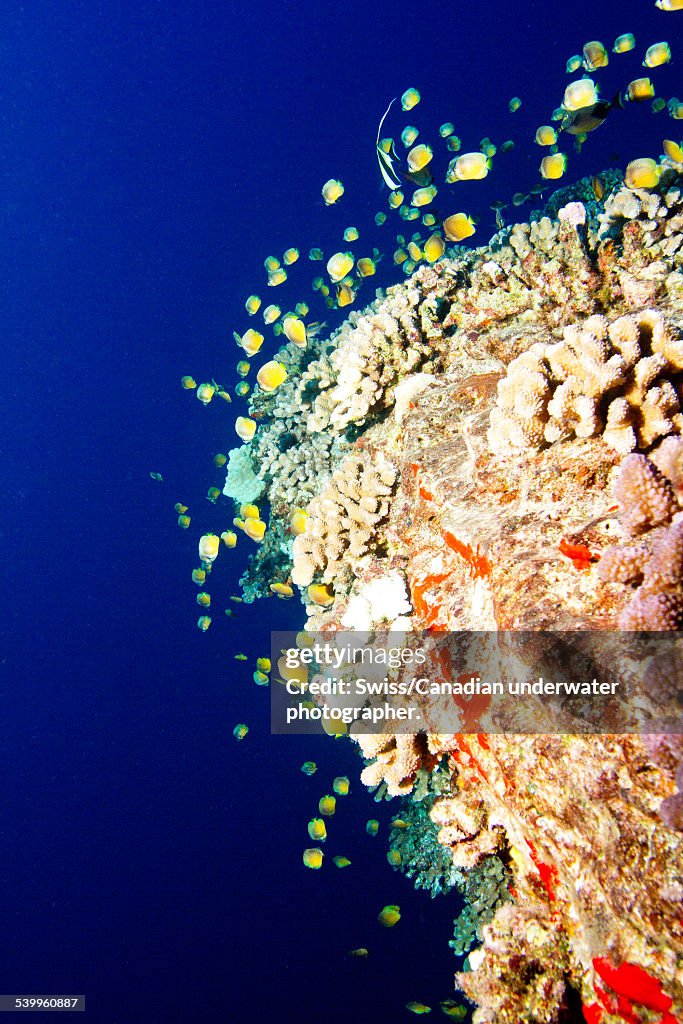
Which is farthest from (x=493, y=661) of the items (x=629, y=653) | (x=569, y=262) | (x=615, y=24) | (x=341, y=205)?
(x=615, y=24)

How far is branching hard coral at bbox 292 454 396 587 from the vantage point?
4.28 metres

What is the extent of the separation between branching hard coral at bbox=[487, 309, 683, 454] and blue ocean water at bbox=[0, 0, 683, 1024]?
58.7 ft

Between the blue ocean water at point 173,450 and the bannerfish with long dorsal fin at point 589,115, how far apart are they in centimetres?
1684

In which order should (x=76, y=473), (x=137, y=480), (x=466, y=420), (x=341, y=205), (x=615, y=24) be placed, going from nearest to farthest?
(x=466, y=420)
(x=137, y=480)
(x=76, y=473)
(x=341, y=205)
(x=615, y=24)

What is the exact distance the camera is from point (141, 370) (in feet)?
160

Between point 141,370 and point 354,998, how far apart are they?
47417 mm

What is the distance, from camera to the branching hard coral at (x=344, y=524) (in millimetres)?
4281

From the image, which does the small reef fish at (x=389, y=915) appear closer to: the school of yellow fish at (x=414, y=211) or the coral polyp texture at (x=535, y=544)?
the school of yellow fish at (x=414, y=211)

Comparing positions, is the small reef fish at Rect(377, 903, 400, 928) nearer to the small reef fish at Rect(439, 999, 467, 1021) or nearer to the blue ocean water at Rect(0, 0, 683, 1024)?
the small reef fish at Rect(439, 999, 467, 1021)

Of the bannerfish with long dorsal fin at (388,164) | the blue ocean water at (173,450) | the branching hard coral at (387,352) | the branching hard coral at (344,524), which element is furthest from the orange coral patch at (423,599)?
the blue ocean water at (173,450)

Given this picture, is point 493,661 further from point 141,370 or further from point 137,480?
point 141,370

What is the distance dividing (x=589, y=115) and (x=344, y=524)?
17.3ft

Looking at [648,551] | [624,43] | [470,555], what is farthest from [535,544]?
[624,43]

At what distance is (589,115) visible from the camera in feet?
18.3
